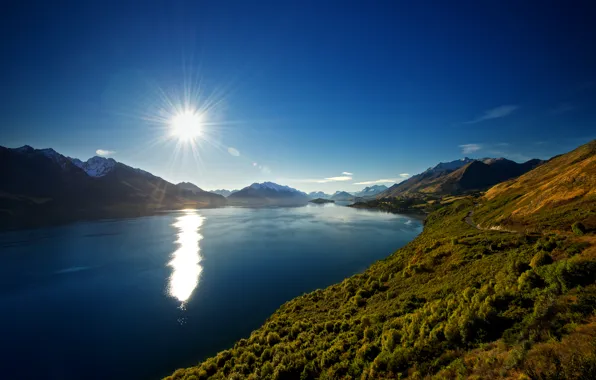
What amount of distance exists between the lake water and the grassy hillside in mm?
10612

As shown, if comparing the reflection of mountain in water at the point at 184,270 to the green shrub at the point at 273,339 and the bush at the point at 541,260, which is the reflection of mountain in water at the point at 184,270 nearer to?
the green shrub at the point at 273,339

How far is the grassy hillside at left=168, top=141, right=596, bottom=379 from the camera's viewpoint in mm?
8773

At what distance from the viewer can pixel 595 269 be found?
1260 cm

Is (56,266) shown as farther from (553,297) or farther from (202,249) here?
(553,297)

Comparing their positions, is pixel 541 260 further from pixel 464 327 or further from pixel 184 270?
pixel 184 270

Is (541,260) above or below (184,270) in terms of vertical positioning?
above

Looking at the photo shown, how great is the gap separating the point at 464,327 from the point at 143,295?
51775 millimetres

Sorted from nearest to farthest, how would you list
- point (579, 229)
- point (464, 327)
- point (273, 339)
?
point (464, 327) < point (579, 229) < point (273, 339)

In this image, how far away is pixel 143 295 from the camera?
143ft

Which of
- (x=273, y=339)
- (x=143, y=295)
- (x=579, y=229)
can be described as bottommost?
(x=143, y=295)

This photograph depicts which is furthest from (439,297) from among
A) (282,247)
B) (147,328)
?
(282,247)

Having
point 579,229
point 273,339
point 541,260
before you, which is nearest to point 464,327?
point 541,260

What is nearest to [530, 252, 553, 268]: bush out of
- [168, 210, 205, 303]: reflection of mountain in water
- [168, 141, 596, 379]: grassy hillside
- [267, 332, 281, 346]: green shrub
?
[168, 141, 596, 379]: grassy hillside

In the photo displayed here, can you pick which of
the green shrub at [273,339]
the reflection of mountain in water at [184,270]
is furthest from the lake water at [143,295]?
the green shrub at [273,339]
